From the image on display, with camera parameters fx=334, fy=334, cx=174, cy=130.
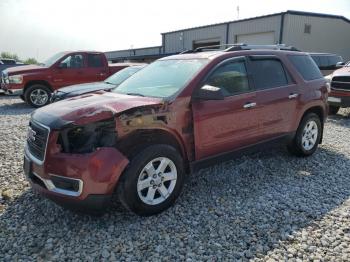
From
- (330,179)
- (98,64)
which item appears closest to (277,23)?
(98,64)

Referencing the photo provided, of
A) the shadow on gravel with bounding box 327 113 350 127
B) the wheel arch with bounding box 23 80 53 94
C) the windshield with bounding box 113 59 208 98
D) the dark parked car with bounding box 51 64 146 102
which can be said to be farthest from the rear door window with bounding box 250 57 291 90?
the wheel arch with bounding box 23 80 53 94

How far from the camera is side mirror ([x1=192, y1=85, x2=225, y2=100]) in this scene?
3826mm

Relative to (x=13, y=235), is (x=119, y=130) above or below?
above

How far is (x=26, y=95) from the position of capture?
37.1ft

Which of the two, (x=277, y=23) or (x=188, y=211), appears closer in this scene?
(x=188, y=211)

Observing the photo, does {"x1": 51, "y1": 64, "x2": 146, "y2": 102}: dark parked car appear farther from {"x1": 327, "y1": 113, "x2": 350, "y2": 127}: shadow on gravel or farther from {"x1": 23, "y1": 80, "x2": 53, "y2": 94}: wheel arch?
{"x1": 327, "y1": 113, "x2": 350, "y2": 127}: shadow on gravel

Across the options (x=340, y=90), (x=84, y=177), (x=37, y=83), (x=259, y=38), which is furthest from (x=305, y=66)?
(x=259, y=38)

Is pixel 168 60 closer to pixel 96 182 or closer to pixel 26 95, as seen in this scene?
pixel 96 182

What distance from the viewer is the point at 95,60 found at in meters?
12.3

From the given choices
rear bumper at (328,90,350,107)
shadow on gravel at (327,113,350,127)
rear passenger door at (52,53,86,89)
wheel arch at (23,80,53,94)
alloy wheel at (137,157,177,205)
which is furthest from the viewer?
rear passenger door at (52,53,86,89)

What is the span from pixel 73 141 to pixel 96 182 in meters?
0.48

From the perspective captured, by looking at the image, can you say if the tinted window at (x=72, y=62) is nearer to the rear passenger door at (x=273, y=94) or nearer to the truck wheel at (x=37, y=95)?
the truck wheel at (x=37, y=95)

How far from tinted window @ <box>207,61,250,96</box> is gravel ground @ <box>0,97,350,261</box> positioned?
1272 mm

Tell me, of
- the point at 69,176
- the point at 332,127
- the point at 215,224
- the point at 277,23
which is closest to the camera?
the point at 69,176
